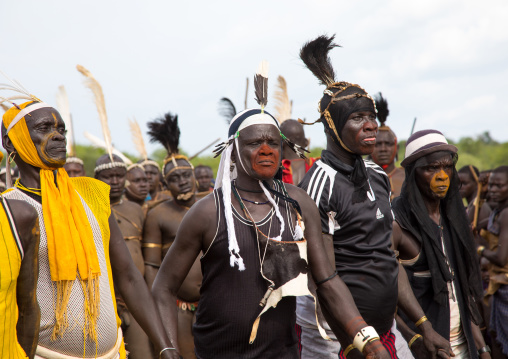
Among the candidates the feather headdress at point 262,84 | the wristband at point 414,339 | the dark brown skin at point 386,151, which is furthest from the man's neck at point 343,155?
the dark brown skin at point 386,151

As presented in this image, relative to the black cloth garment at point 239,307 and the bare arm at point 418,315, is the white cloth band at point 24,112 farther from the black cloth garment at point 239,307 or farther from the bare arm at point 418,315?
the bare arm at point 418,315

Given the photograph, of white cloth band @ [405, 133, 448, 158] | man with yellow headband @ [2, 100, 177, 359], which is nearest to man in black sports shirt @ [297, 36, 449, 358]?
white cloth band @ [405, 133, 448, 158]

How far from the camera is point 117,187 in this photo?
27.5ft

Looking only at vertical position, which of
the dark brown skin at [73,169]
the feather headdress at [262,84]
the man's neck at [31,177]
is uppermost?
the feather headdress at [262,84]

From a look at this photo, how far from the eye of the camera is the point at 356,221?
15.3 ft

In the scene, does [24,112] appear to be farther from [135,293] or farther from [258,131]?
[258,131]

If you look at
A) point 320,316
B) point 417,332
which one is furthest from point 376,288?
point 417,332

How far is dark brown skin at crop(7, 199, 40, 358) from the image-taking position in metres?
3.21

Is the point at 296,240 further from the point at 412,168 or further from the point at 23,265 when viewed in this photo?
the point at 412,168

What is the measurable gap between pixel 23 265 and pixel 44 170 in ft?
3.02

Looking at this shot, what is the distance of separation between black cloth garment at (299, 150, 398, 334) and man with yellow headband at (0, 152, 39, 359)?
6.89 feet

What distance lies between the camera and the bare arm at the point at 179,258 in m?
3.89

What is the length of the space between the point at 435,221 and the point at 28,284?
3624 millimetres

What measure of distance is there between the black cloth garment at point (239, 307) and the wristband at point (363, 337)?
402 mm
